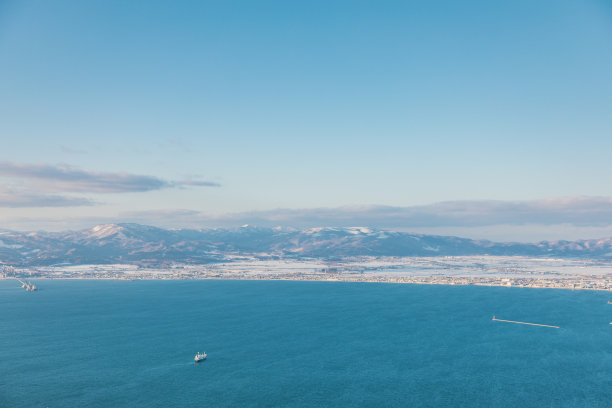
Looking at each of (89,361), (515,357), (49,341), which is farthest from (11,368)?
(515,357)

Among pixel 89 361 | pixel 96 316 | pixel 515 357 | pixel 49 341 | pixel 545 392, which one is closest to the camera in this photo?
pixel 545 392

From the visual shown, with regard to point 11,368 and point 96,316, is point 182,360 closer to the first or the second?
point 11,368

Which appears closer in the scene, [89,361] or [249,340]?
[89,361]

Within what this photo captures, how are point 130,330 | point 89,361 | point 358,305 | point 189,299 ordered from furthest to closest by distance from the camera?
point 189,299, point 358,305, point 130,330, point 89,361

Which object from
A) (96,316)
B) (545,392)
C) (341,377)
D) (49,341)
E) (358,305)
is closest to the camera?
(545,392)

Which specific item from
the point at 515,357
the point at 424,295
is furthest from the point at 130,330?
the point at 424,295

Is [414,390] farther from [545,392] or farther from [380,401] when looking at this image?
[545,392]
